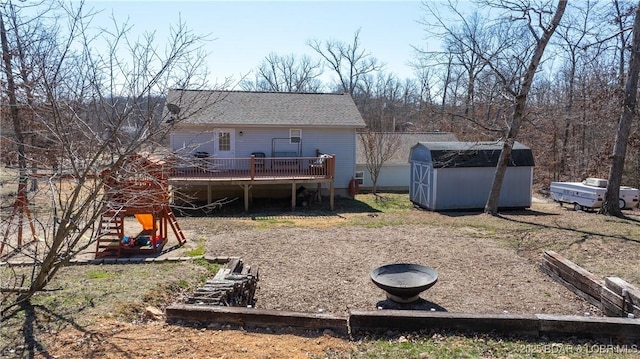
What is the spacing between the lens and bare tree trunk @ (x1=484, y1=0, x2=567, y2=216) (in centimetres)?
1336

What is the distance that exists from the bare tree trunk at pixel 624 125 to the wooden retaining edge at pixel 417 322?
1124 cm

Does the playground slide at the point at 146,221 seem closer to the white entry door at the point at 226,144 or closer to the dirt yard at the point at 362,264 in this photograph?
the dirt yard at the point at 362,264

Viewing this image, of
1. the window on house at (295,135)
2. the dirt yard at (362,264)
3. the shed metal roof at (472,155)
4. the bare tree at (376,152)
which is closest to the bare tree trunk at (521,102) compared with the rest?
the dirt yard at (362,264)

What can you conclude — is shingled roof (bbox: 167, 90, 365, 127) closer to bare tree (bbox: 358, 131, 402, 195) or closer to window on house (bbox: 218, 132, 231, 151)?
window on house (bbox: 218, 132, 231, 151)

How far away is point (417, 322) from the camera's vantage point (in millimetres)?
4820

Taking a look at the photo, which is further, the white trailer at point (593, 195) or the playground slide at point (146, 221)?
the white trailer at point (593, 195)

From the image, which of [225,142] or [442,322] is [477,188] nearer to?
[225,142]

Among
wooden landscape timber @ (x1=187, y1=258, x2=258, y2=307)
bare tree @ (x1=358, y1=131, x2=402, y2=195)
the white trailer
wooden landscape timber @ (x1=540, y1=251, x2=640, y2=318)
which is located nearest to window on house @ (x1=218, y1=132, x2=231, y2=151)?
bare tree @ (x1=358, y1=131, x2=402, y2=195)

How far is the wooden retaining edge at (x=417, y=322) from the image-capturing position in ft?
15.4

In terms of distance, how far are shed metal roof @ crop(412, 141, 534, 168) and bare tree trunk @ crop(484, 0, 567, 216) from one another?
1.58 m

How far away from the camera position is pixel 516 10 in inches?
540

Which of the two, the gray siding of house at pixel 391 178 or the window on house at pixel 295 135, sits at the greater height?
the window on house at pixel 295 135

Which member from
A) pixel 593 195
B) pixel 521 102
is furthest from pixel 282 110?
pixel 593 195

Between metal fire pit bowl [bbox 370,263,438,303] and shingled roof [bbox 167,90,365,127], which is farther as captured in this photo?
shingled roof [bbox 167,90,365,127]
